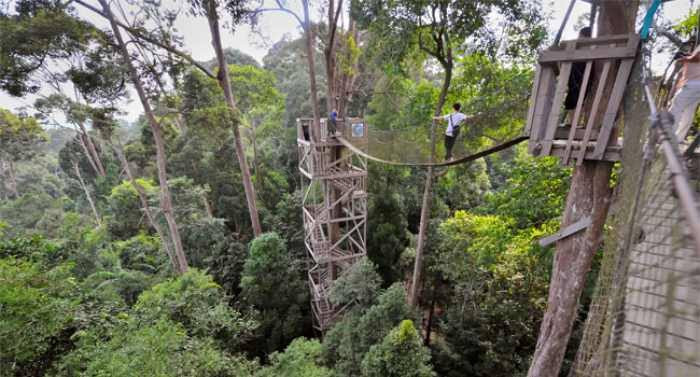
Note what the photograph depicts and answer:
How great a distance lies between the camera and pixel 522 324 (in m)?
4.95

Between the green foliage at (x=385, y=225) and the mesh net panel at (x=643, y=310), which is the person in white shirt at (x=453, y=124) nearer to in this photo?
the mesh net panel at (x=643, y=310)

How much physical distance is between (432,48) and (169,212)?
5367 millimetres

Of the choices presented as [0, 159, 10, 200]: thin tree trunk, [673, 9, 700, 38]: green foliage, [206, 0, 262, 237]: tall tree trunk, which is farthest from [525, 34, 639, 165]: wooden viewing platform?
[0, 159, 10, 200]: thin tree trunk

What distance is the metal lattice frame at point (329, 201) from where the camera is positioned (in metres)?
5.48

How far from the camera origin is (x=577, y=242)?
1.94 m

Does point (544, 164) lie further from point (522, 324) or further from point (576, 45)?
point (522, 324)

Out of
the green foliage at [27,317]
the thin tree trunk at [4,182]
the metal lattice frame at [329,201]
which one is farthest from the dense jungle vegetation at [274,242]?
the thin tree trunk at [4,182]

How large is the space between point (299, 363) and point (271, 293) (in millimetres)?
2366

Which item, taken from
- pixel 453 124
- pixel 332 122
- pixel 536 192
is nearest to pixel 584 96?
pixel 453 124

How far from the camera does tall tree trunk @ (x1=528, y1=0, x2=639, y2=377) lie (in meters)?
1.75

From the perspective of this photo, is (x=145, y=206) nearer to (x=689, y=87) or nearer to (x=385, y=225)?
(x=385, y=225)

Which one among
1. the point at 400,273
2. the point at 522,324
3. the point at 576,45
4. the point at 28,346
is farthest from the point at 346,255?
the point at 576,45

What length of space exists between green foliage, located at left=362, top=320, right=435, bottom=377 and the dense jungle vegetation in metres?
0.02

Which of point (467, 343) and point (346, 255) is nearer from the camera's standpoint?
point (467, 343)
